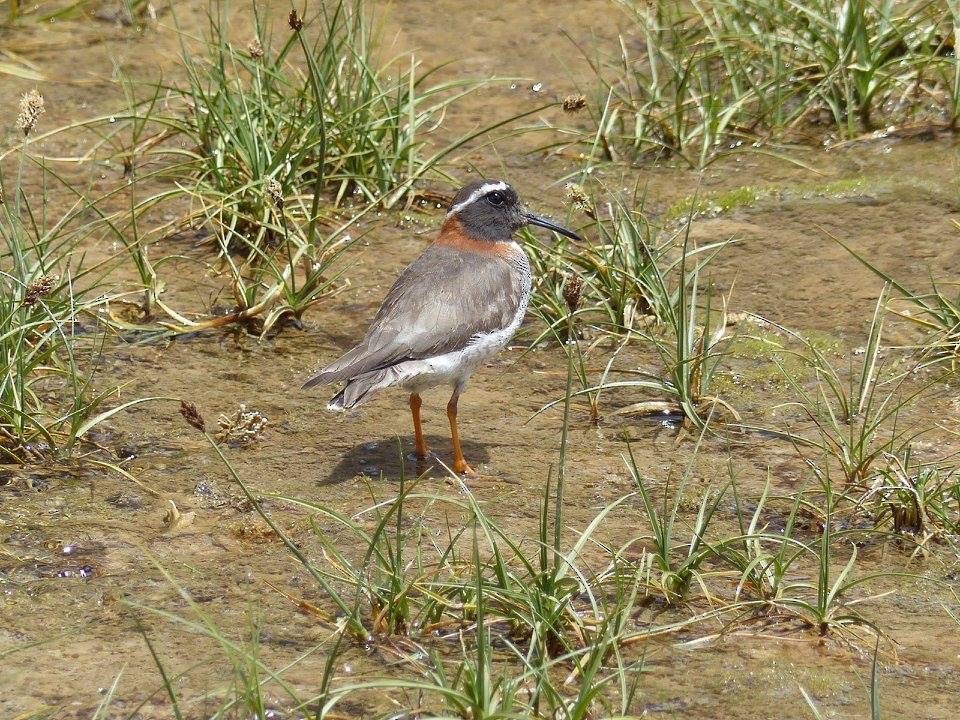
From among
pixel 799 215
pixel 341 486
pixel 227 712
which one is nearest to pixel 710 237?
pixel 799 215

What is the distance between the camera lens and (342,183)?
9.30 m

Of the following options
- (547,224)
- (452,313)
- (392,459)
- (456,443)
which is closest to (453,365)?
(452,313)

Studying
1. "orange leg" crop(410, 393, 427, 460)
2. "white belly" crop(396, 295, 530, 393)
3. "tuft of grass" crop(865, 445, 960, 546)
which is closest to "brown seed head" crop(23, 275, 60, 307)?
"white belly" crop(396, 295, 530, 393)

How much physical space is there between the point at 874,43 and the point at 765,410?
3.57 m

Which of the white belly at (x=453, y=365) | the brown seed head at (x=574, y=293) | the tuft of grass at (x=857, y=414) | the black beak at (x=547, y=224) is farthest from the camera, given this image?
the black beak at (x=547, y=224)

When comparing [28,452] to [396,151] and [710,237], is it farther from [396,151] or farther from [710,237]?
[710,237]

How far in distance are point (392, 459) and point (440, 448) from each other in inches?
17.5

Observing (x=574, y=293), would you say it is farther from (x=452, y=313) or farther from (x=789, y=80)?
(x=789, y=80)

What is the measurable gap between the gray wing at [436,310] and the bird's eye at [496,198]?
393 mm

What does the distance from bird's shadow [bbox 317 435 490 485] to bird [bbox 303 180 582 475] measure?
0.29 feet

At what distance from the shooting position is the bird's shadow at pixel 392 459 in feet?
22.5

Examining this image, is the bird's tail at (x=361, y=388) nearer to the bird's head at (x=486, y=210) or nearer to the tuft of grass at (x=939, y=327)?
the bird's head at (x=486, y=210)

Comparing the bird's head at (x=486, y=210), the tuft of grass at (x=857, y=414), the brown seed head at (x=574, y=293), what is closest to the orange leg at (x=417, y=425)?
the brown seed head at (x=574, y=293)

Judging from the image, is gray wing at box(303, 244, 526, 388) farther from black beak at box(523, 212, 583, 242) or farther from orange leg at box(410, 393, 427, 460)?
black beak at box(523, 212, 583, 242)
